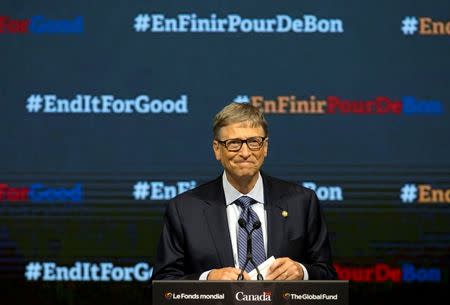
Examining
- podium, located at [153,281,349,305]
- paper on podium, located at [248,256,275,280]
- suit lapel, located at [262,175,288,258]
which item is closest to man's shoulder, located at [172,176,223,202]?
suit lapel, located at [262,175,288,258]

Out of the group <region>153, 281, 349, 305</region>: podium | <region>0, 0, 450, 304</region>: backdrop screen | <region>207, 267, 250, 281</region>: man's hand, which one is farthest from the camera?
<region>0, 0, 450, 304</region>: backdrop screen

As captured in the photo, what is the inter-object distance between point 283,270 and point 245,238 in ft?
1.07

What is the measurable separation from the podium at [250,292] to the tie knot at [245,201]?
768 millimetres

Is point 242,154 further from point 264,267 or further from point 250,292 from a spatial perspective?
point 250,292

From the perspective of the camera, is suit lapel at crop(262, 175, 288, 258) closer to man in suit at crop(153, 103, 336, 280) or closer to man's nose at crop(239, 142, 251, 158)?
man in suit at crop(153, 103, 336, 280)

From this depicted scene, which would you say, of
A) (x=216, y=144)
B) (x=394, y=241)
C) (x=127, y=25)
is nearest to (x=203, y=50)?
(x=127, y=25)

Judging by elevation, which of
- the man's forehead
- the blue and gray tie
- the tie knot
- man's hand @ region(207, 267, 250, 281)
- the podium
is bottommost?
the podium

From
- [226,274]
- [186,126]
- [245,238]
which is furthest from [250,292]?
[186,126]

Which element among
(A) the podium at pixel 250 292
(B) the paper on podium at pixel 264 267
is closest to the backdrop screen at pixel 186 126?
(B) the paper on podium at pixel 264 267

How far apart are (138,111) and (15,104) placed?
85cm

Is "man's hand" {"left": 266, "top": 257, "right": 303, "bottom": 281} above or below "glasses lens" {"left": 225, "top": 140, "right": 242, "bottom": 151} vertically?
below

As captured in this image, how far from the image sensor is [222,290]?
9.59 ft

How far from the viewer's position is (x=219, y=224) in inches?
143

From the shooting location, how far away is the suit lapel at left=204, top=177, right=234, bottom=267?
357cm
